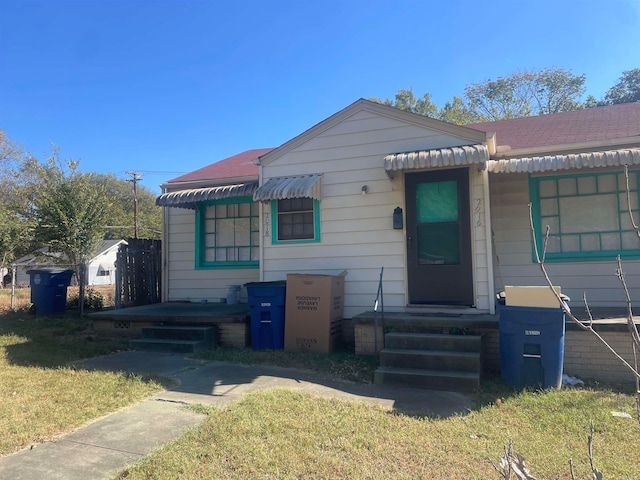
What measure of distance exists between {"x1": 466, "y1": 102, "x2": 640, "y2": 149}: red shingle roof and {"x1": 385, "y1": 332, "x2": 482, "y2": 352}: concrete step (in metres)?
3.80

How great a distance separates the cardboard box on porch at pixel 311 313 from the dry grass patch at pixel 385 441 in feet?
6.76

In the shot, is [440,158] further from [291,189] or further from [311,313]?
[311,313]

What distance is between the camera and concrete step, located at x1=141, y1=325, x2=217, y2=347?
7.16 metres

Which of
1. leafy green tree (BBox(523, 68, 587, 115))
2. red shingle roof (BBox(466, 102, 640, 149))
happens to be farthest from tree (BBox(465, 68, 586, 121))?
red shingle roof (BBox(466, 102, 640, 149))

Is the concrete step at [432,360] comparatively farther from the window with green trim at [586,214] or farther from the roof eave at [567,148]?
the roof eave at [567,148]

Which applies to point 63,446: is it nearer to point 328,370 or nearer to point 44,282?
point 328,370

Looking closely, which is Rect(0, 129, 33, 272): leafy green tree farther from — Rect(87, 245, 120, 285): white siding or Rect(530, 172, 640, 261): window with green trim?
Rect(530, 172, 640, 261): window with green trim

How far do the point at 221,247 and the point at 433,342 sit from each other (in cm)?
533

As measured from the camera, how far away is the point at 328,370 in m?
5.73

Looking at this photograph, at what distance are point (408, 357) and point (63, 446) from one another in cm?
372

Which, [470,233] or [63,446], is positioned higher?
[470,233]

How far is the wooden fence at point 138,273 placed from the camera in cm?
941

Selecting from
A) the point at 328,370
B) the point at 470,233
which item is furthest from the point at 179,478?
the point at 470,233

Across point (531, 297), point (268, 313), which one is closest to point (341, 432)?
point (531, 297)
